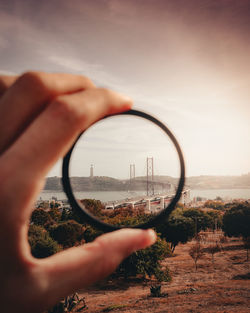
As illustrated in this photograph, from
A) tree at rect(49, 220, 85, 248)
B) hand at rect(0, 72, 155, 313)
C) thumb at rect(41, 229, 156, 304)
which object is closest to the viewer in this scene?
hand at rect(0, 72, 155, 313)

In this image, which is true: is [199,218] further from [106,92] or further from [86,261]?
[106,92]

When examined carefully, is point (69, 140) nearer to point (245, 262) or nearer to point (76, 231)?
point (76, 231)

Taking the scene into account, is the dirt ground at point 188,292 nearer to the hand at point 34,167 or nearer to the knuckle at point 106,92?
the hand at point 34,167

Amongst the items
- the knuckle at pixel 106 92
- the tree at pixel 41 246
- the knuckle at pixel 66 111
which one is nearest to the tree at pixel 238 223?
the tree at pixel 41 246

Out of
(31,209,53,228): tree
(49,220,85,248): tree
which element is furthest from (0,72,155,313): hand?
(31,209,53,228): tree

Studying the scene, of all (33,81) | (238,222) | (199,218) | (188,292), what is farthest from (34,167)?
(199,218)

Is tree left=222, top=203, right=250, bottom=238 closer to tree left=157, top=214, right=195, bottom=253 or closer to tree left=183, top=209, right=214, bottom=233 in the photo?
tree left=183, top=209, right=214, bottom=233
